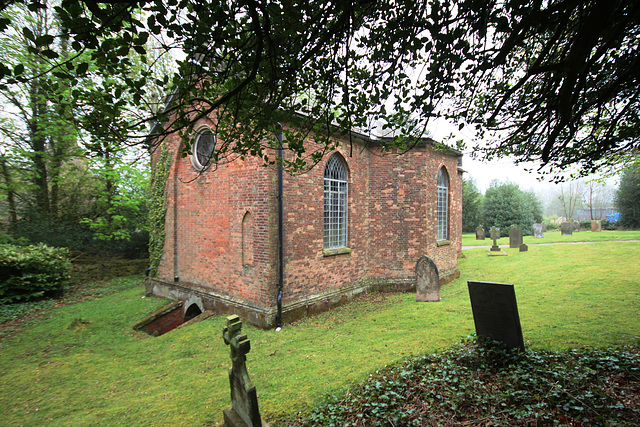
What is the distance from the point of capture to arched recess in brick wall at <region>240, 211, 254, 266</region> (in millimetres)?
8094

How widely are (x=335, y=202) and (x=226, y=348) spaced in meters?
5.48

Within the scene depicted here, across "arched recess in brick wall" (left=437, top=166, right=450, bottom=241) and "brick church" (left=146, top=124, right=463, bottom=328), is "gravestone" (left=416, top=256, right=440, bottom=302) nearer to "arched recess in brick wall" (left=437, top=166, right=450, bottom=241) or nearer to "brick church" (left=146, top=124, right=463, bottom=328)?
"brick church" (left=146, top=124, right=463, bottom=328)

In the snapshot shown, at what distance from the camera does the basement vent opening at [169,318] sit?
8.70 m

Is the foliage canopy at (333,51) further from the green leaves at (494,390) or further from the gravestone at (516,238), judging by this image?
the gravestone at (516,238)

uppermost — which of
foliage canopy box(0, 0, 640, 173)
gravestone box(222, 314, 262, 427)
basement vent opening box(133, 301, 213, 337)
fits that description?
foliage canopy box(0, 0, 640, 173)

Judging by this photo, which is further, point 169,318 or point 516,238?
point 516,238

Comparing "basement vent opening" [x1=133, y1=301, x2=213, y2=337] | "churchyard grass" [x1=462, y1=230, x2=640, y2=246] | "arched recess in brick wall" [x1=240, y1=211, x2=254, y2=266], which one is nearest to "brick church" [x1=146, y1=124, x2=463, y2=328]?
"arched recess in brick wall" [x1=240, y1=211, x2=254, y2=266]

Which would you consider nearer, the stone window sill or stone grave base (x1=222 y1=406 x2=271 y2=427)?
stone grave base (x1=222 y1=406 x2=271 y2=427)

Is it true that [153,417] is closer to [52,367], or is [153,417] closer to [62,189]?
[52,367]

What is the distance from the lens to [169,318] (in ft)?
31.2

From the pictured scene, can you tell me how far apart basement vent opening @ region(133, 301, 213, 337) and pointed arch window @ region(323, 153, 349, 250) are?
14.8 feet

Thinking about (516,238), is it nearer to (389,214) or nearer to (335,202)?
(389,214)

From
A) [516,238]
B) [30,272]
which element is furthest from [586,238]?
[30,272]

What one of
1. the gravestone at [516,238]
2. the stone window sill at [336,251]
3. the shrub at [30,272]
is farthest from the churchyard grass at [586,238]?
the shrub at [30,272]
